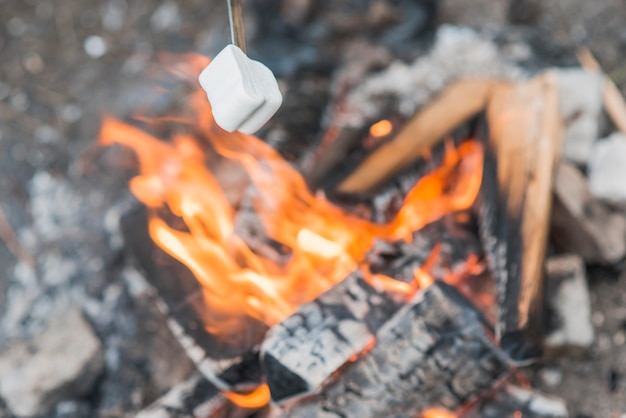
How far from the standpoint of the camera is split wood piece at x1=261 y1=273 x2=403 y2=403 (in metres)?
1.29

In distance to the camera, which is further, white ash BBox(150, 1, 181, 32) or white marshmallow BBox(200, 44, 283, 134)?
white ash BBox(150, 1, 181, 32)

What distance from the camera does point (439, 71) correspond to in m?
2.05

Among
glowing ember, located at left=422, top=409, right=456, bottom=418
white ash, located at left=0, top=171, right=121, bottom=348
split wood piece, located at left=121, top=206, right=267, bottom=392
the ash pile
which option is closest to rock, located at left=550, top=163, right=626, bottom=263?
the ash pile

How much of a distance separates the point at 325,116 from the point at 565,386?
3.61ft

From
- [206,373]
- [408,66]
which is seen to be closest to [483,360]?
[206,373]

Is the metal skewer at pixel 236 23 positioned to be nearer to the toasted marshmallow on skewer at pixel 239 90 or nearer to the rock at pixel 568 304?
the toasted marshmallow on skewer at pixel 239 90

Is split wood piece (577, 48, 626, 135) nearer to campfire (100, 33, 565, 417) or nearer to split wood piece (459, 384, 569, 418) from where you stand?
campfire (100, 33, 565, 417)

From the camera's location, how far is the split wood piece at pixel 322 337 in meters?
1.29

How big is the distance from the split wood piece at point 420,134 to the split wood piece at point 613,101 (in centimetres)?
44

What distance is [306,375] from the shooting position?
1277mm

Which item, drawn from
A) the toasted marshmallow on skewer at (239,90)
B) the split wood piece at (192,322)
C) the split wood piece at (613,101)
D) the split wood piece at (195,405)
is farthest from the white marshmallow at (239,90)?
the split wood piece at (613,101)

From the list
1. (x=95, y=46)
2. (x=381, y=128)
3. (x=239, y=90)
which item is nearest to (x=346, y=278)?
(x=381, y=128)

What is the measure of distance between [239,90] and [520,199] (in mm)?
884

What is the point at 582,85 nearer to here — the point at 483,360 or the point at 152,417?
the point at 483,360
